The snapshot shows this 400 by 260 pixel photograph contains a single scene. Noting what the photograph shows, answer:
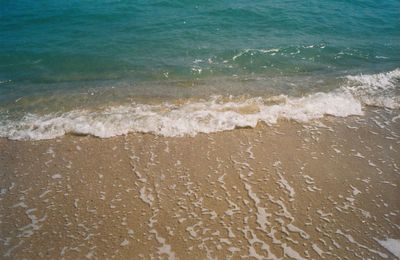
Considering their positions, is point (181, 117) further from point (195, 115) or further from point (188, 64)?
point (188, 64)

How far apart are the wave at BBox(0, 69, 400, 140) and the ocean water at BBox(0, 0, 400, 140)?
26 millimetres

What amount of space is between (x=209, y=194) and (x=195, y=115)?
9.12 feet

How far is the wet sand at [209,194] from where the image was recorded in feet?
15.7

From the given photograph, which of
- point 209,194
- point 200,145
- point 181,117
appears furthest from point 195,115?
point 209,194

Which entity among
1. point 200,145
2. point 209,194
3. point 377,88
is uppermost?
point 377,88

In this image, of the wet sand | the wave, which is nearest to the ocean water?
the wave

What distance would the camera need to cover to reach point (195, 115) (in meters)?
8.02

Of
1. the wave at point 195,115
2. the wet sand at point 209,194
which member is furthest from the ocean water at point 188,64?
the wet sand at point 209,194

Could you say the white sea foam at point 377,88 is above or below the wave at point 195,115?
above

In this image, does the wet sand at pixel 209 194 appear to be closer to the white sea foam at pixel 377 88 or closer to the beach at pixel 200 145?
the beach at pixel 200 145

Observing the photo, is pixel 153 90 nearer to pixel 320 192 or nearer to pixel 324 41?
pixel 320 192

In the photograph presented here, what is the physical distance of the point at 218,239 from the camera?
484 cm

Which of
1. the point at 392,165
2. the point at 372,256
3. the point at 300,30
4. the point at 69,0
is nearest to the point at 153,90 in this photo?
the point at 392,165

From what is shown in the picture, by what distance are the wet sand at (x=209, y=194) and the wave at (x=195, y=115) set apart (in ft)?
0.99
